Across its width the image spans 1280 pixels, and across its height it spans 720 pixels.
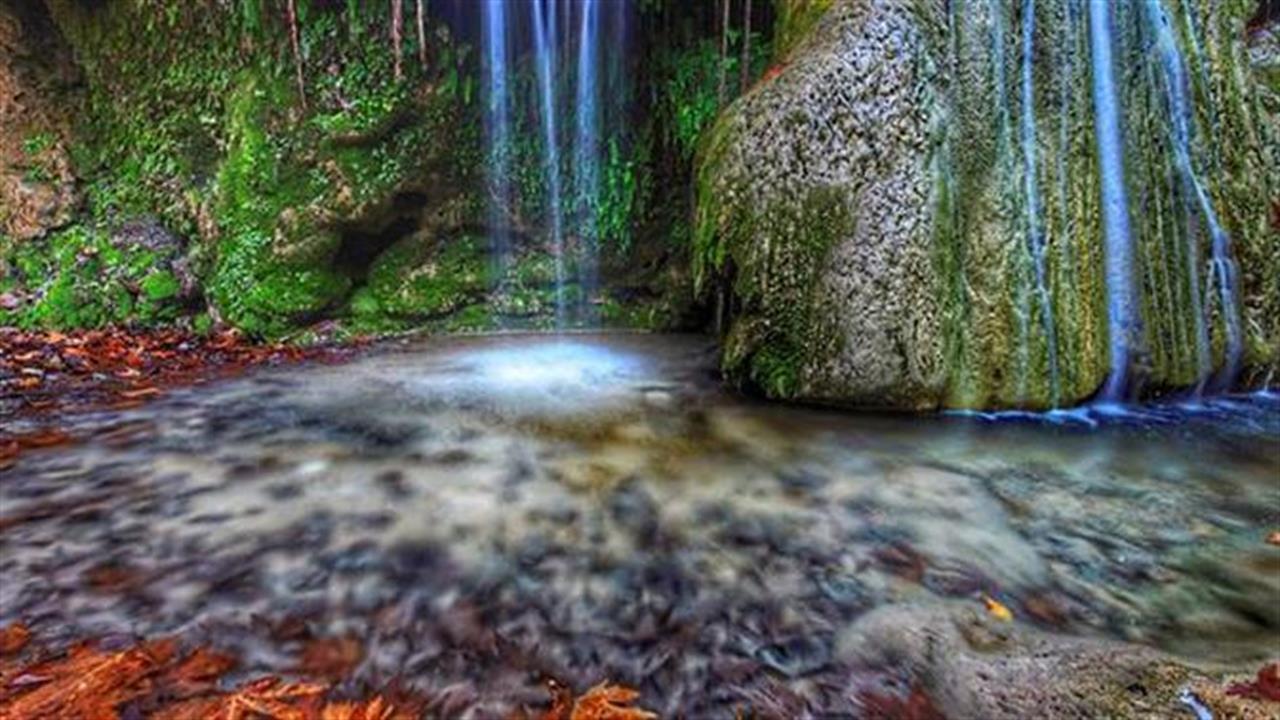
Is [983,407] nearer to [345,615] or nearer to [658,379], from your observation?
[658,379]

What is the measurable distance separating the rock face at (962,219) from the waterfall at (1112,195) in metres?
0.04

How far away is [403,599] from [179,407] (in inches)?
116

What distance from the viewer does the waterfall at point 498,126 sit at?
7781 millimetres

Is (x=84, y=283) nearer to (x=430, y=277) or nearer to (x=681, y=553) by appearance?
(x=430, y=277)

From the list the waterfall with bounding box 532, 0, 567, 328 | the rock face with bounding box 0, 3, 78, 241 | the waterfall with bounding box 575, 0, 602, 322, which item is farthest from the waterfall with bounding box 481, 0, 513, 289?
the rock face with bounding box 0, 3, 78, 241

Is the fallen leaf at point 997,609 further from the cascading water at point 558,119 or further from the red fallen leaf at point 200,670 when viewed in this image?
the cascading water at point 558,119

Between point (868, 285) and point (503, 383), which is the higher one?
point (868, 285)

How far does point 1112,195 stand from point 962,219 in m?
1.16

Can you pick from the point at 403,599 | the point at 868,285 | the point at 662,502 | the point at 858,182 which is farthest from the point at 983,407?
the point at 403,599

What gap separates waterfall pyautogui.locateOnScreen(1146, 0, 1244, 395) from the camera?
5035mm

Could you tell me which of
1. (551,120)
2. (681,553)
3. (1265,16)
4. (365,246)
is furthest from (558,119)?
(1265,16)

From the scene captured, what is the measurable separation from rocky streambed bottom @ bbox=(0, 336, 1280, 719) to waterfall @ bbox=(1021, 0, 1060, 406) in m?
0.54

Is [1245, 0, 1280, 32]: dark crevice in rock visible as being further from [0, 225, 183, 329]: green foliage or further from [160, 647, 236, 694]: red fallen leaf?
[0, 225, 183, 329]: green foliage

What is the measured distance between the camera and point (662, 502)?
322 centimetres
